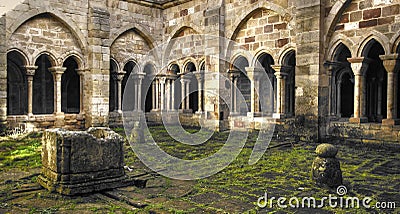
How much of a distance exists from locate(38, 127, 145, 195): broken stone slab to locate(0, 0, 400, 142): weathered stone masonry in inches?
217

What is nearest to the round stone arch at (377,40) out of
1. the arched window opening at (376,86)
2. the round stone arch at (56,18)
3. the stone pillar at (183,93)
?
the arched window opening at (376,86)

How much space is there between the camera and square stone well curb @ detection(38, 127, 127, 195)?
13.4 ft

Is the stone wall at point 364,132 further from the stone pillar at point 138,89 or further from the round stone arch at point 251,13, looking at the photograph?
the stone pillar at point 138,89

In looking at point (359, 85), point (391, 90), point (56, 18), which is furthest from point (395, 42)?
point (56, 18)

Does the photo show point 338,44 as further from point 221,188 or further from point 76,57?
point 76,57

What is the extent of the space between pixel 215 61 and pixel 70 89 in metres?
7.05

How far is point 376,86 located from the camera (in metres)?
10.0

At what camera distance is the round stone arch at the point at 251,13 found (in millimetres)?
9299

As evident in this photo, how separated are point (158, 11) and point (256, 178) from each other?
9510 mm

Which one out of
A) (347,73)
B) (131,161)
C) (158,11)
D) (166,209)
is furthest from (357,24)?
(158,11)

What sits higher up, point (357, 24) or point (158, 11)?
point (158, 11)

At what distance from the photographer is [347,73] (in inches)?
424

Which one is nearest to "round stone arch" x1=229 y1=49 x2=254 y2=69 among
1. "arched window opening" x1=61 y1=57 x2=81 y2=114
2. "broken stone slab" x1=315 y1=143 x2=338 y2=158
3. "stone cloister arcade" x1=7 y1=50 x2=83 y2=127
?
"stone cloister arcade" x1=7 y1=50 x2=83 y2=127

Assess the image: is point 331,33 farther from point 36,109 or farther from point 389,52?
point 36,109
